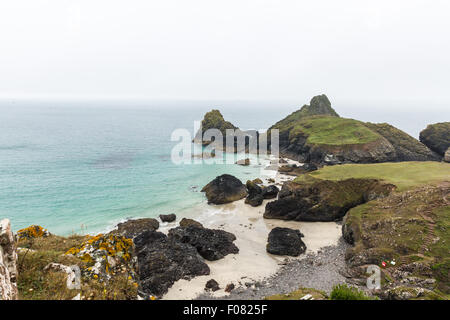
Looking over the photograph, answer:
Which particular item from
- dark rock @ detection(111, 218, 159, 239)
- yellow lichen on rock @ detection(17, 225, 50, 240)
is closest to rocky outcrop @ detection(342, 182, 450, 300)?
yellow lichen on rock @ detection(17, 225, 50, 240)

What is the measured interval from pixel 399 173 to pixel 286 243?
77.4 feet

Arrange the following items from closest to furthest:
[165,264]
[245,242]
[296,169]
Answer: [165,264], [245,242], [296,169]

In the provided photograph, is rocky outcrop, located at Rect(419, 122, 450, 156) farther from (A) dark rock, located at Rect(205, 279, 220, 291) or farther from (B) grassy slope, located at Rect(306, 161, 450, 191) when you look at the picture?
(A) dark rock, located at Rect(205, 279, 220, 291)

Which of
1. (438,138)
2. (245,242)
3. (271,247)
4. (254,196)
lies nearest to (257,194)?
(254,196)

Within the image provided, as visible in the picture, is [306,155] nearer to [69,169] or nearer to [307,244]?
[307,244]

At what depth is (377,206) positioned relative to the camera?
29.3 metres

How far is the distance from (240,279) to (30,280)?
18.4 metres

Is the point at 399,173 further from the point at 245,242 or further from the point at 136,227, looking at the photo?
the point at 136,227

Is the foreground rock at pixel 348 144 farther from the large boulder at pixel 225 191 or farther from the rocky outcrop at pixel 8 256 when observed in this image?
the rocky outcrop at pixel 8 256

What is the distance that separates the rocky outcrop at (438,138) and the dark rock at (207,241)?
70.7 m

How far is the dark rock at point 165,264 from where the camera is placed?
70.0 ft

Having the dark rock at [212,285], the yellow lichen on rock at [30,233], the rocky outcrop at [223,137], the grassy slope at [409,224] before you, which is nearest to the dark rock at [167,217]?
the dark rock at [212,285]

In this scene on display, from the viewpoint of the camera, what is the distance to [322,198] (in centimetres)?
3612

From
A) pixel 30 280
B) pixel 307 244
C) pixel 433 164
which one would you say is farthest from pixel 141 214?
pixel 433 164
